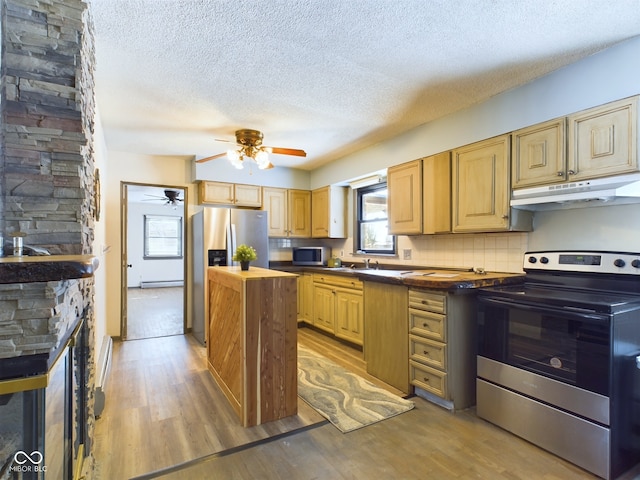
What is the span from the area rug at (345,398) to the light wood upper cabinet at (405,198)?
1.59 meters

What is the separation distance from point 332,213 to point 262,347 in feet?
9.60

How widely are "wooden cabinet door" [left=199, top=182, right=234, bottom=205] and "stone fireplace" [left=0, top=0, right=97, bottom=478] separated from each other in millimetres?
3313

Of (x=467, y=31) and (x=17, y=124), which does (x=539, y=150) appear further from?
(x=17, y=124)

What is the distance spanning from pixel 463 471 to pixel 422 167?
258 cm

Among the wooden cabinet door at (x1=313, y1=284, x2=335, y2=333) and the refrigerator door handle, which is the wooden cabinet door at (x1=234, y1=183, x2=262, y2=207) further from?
the wooden cabinet door at (x1=313, y1=284, x2=335, y2=333)

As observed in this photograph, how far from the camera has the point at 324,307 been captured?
4.60 metres

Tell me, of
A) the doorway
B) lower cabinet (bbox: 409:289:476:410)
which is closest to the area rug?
lower cabinet (bbox: 409:289:476:410)

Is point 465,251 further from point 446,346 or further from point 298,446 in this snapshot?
point 298,446

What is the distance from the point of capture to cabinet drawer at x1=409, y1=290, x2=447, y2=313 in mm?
2498

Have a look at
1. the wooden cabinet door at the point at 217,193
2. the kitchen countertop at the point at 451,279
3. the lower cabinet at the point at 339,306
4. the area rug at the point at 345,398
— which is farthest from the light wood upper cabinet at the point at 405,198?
the wooden cabinet door at the point at 217,193

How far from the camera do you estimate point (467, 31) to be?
6.62ft

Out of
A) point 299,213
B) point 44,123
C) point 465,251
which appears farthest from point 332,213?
point 44,123

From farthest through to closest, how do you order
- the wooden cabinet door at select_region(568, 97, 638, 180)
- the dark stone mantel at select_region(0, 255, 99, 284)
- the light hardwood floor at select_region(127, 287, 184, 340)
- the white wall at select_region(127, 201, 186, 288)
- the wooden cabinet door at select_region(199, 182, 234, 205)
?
the white wall at select_region(127, 201, 186, 288), the light hardwood floor at select_region(127, 287, 184, 340), the wooden cabinet door at select_region(199, 182, 234, 205), the wooden cabinet door at select_region(568, 97, 638, 180), the dark stone mantel at select_region(0, 255, 99, 284)

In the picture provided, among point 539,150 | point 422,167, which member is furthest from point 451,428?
point 422,167
